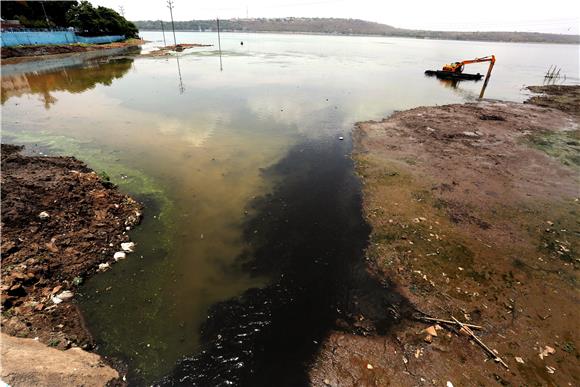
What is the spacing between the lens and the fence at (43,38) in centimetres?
4300

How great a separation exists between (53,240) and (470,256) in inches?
450

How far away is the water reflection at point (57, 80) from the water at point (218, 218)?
0.40 metres

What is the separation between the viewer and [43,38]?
4912 centimetres

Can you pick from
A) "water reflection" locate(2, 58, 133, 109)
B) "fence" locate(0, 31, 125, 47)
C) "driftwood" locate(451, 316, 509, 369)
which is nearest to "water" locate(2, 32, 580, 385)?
"water reflection" locate(2, 58, 133, 109)

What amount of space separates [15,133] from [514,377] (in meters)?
22.6

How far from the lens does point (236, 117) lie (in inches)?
775

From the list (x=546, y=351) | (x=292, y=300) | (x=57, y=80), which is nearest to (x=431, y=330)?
(x=546, y=351)

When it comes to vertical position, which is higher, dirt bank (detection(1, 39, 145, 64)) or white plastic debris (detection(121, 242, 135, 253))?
dirt bank (detection(1, 39, 145, 64))

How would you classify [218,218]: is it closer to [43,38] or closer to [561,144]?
[561,144]

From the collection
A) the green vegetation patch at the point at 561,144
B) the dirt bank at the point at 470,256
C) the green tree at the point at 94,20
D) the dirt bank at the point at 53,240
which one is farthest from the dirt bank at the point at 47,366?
the green tree at the point at 94,20

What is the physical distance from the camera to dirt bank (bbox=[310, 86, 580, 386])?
536 centimetres

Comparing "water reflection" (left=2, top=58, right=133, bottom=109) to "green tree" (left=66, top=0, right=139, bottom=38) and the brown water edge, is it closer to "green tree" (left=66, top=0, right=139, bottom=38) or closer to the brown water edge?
the brown water edge

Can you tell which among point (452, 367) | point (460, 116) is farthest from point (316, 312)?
point (460, 116)

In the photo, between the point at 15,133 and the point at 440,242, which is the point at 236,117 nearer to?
the point at 15,133
